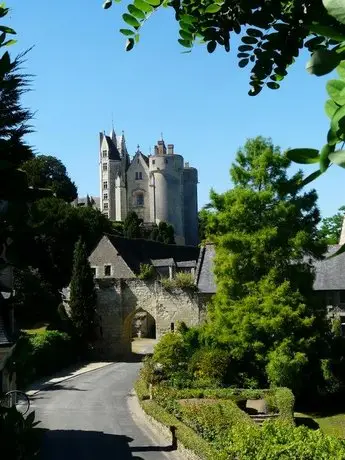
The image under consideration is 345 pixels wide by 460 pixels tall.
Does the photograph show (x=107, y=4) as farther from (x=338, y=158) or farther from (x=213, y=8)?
(x=338, y=158)

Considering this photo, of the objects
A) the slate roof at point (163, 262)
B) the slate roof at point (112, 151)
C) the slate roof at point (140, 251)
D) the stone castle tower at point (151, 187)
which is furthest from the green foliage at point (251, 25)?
the slate roof at point (112, 151)

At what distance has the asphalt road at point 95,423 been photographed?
54.9 feet

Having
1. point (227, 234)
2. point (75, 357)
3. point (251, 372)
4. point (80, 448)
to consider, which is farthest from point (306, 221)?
point (75, 357)

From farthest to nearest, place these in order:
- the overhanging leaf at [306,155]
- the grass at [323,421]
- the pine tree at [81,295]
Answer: the pine tree at [81,295], the grass at [323,421], the overhanging leaf at [306,155]

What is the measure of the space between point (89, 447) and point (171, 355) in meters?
9.36

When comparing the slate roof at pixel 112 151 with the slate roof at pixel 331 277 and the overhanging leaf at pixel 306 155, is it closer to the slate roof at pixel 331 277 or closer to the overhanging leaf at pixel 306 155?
the slate roof at pixel 331 277

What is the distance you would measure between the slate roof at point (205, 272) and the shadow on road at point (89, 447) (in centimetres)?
1704

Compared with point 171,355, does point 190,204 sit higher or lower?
higher

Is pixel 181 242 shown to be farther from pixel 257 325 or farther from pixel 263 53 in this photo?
pixel 263 53

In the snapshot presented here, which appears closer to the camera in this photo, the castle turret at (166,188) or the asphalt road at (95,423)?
the asphalt road at (95,423)

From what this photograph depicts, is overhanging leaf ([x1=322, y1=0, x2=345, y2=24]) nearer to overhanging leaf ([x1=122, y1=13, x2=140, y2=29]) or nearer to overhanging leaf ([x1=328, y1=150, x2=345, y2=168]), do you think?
overhanging leaf ([x1=328, y1=150, x2=345, y2=168])

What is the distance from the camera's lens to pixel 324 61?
5.53 feet

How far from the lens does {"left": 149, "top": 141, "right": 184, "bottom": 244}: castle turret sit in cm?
8838

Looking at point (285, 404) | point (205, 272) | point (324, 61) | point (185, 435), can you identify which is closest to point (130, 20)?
point (324, 61)
